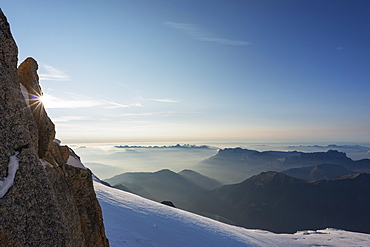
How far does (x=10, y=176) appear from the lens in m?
4.09

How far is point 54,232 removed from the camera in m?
4.36

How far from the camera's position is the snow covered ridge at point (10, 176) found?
12.7 feet

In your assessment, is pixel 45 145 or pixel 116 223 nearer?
pixel 45 145

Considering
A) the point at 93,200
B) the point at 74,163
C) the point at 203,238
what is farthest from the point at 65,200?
the point at 203,238

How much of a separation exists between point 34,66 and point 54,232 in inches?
231

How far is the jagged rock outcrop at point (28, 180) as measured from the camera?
12.9ft

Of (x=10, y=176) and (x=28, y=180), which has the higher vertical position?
(x=10, y=176)

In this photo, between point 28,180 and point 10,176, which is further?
point 28,180

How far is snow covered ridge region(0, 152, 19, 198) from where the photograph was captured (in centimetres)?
388

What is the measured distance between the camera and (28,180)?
14.2ft

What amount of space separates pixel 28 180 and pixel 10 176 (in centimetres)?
33

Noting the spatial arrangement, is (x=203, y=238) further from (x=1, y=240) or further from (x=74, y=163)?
(x=1, y=240)

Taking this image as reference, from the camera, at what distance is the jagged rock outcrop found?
3918 millimetres

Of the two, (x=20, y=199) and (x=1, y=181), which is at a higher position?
(x=1, y=181)
